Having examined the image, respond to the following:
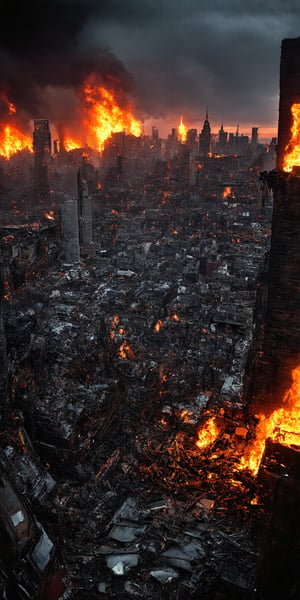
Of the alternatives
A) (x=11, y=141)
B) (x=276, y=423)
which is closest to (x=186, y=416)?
(x=276, y=423)

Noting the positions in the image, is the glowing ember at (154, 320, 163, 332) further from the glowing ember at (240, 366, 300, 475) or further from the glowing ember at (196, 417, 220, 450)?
the glowing ember at (240, 366, 300, 475)

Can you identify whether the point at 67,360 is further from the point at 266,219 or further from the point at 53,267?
the point at 266,219

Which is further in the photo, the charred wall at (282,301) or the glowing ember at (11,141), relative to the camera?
the glowing ember at (11,141)

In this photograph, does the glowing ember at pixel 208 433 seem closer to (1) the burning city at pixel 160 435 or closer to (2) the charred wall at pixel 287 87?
(1) the burning city at pixel 160 435

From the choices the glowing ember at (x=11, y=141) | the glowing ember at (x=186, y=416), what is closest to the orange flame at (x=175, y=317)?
the glowing ember at (x=186, y=416)

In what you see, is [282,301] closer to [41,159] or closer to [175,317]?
[175,317]

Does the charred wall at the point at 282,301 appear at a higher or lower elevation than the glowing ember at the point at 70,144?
lower
